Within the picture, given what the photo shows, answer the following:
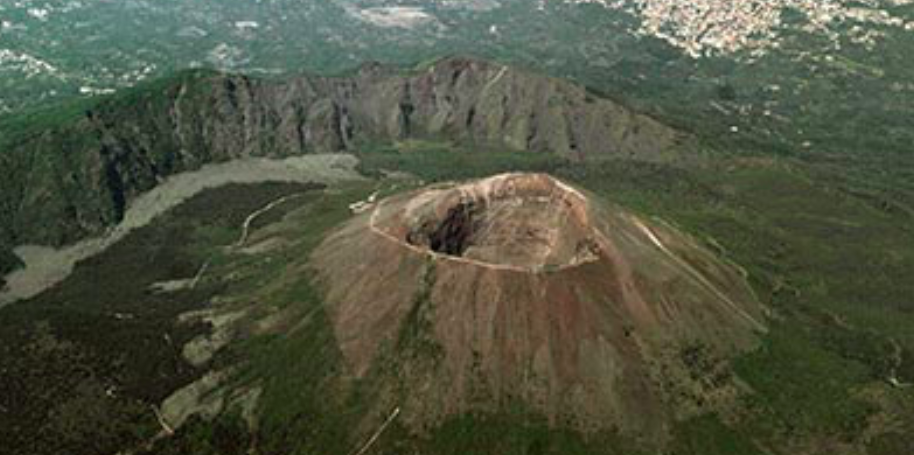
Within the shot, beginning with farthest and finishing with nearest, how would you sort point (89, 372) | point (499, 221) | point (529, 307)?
point (499, 221), point (89, 372), point (529, 307)

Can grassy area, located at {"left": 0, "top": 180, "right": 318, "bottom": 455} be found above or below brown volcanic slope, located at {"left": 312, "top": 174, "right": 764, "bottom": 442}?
below

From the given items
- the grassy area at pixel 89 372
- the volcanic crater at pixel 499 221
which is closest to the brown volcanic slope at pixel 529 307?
the volcanic crater at pixel 499 221

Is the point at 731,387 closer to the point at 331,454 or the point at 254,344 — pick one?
the point at 331,454

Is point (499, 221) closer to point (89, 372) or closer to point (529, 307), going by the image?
point (529, 307)

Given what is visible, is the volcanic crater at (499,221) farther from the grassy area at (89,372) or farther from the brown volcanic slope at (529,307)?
the grassy area at (89,372)

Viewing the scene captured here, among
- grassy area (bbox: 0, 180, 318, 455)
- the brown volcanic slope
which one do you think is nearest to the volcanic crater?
the brown volcanic slope

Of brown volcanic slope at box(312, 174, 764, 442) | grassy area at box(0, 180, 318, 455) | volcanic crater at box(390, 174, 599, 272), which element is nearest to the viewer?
grassy area at box(0, 180, 318, 455)

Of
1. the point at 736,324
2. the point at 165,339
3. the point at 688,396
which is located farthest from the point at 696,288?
the point at 165,339

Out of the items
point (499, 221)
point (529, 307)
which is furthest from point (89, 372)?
point (499, 221)

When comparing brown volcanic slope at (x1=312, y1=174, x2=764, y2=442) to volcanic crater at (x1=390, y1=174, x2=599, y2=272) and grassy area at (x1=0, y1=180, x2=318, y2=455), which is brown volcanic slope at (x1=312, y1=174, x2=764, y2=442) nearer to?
volcanic crater at (x1=390, y1=174, x2=599, y2=272)

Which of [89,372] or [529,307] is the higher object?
[529,307]
